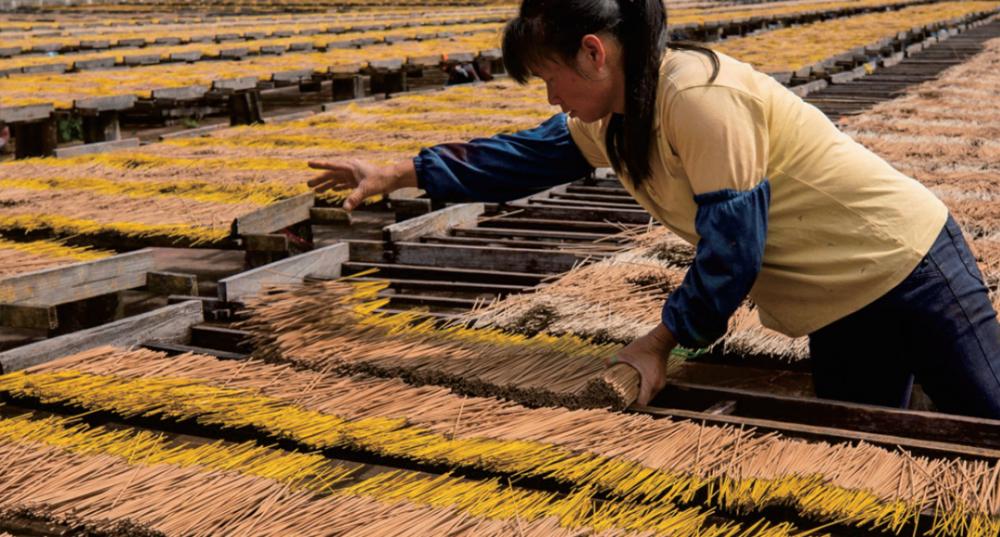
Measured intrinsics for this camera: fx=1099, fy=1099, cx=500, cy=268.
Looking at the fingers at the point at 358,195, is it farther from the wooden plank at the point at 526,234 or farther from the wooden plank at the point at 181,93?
the wooden plank at the point at 181,93

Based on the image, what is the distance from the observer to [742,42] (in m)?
18.9

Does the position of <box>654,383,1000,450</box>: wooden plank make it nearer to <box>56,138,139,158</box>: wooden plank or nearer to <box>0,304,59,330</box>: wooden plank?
<box>0,304,59,330</box>: wooden plank

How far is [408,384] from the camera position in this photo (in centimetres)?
300

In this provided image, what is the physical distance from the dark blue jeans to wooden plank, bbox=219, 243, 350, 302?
6.84 feet

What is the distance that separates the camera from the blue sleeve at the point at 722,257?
8.21ft

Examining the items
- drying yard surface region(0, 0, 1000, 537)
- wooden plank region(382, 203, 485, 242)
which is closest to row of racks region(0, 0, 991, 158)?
drying yard surface region(0, 0, 1000, 537)

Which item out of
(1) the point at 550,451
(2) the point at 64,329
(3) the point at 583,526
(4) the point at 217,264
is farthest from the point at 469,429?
(4) the point at 217,264

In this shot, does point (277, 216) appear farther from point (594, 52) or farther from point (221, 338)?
point (594, 52)

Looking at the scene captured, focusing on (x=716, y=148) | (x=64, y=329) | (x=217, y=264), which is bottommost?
(x=217, y=264)

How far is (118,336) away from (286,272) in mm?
860

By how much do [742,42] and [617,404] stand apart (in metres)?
17.1

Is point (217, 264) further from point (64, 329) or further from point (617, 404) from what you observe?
point (617, 404)

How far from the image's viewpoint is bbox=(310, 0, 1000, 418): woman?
8.27 feet

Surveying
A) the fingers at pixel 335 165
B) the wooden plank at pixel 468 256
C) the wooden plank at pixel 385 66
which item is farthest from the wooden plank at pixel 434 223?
the wooden plank at pixel 385 66
